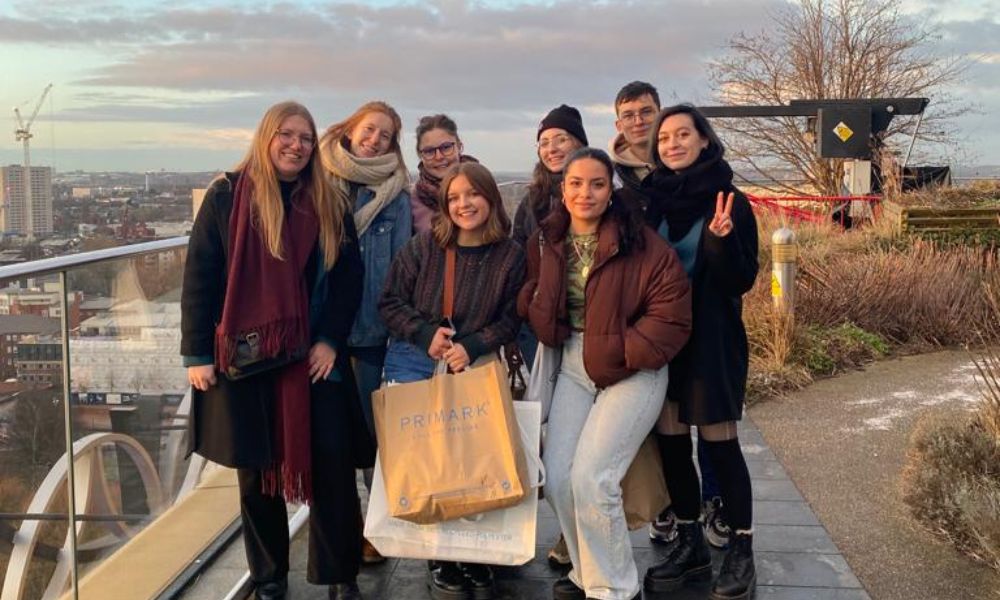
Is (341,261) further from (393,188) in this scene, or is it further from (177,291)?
(177,291)

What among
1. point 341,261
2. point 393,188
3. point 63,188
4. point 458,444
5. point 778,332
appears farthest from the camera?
point 63,188

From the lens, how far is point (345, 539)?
343 cm

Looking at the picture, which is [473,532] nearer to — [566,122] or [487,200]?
[487,200]

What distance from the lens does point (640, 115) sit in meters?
3.95

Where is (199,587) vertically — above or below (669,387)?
below

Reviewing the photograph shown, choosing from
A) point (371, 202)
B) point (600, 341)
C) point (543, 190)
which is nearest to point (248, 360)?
point (371, 202)

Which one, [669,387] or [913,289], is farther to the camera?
[913,289]

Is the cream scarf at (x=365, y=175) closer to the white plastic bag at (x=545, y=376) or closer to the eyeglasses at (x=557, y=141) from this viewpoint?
the eyeglasses at (x=557, y=141)

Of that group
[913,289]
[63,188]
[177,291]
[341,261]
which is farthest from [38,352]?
[63,188]

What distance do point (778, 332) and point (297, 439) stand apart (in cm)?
495

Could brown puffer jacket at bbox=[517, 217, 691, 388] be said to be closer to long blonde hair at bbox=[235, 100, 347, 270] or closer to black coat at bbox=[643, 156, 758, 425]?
black coat at bbox=[643, 156, 758, 425]

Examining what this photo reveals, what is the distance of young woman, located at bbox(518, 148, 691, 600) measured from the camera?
321cm

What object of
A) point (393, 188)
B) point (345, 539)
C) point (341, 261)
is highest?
point (393, 188)

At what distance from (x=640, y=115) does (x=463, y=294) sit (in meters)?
1.22
